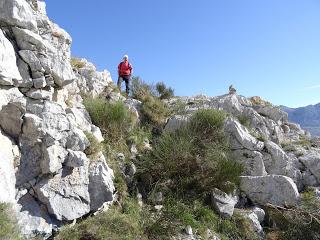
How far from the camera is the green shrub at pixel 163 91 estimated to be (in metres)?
17.4

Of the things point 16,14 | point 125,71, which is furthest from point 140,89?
point 16,14

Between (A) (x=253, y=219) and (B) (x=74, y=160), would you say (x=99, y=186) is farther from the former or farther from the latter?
(A) (x=253, y=219)

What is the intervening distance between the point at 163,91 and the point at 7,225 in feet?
38.6

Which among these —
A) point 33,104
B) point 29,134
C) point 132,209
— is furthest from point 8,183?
point 132,209

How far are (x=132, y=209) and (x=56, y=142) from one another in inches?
94.3

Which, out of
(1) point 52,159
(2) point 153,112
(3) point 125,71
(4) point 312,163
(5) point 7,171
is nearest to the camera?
(5) point 7,171

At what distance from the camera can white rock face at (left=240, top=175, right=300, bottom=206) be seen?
11.2m

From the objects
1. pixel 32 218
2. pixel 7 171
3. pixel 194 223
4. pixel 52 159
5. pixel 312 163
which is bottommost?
pixel 194 223

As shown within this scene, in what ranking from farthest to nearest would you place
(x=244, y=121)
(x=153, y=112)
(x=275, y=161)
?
(x=244, y=121)
(x=153, y=112)
(x=275, y=161)

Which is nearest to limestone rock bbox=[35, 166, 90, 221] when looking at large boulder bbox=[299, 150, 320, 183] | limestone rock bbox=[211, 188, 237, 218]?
limestone rock bbox=[211, 188, 237, 218]

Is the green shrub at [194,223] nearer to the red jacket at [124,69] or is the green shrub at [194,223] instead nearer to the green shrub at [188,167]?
the green shrub at [188,167]

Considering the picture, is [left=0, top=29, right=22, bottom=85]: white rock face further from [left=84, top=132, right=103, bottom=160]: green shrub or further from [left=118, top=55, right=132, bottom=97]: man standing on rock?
[left=118, top=55, right=132, bottom=97]: man standing on rock

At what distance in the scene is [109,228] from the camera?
8.09m

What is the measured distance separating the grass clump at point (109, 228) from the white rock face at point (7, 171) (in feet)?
4.25
